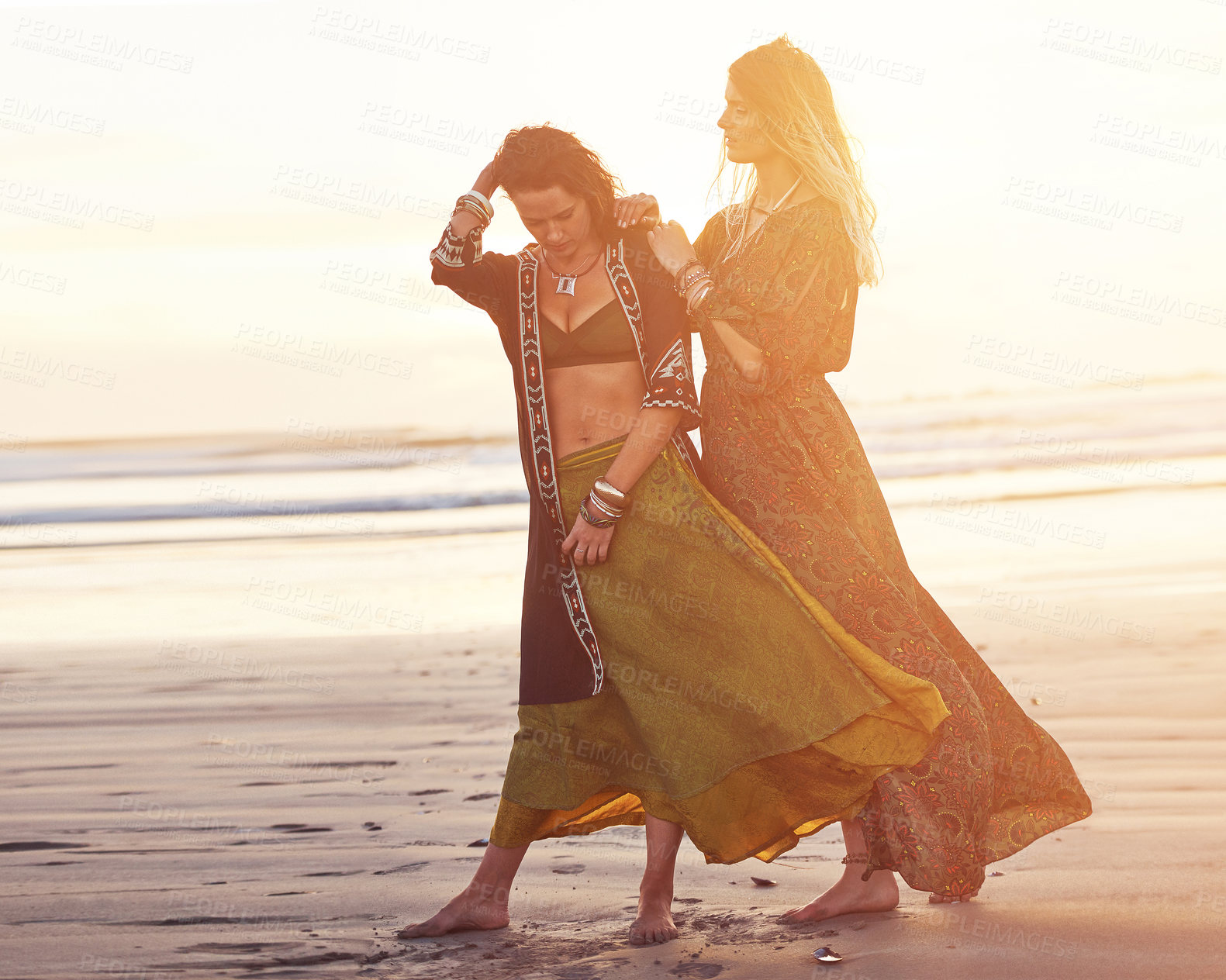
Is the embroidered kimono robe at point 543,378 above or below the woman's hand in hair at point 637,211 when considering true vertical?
below

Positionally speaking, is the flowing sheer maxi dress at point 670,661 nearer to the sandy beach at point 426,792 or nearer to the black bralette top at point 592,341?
the black bralette top at point 592,341

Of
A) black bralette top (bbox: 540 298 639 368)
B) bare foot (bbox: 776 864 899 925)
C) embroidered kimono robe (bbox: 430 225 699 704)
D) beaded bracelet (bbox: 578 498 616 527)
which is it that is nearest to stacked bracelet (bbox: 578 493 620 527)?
beaded bracelet (bbox: 578 498 616 527)

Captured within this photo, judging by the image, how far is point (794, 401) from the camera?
3.40 metres

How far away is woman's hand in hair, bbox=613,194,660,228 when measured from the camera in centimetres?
329

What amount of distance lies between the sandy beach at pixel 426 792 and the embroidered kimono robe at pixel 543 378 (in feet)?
2.17

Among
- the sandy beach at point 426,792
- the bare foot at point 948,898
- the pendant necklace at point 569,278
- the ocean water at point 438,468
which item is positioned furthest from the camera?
the ocean water at point 438,468

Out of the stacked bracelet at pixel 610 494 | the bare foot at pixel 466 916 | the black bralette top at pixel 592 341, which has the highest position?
the black bralette top at pixel 592 341

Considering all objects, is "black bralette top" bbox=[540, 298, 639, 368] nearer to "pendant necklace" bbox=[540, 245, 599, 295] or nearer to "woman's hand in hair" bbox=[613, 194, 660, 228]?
"pendant necklace" bbox=[540, 245, 599, 295]

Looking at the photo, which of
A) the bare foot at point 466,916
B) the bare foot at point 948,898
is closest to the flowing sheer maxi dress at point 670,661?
the bare foot at point 466,916

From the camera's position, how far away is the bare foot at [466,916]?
3283 millimetres

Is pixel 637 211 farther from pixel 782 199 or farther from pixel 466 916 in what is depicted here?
pixel 466 916

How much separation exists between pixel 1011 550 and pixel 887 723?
5.97m

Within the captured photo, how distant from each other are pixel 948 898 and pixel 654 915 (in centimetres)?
70

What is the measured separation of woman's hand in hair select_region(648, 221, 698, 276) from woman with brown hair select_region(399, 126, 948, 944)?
0.11 ft
